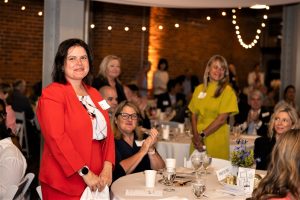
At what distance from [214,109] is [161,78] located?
6.45 metres

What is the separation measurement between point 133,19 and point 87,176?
7.91 meters

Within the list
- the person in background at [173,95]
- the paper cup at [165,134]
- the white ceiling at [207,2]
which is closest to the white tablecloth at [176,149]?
the paper cup at [165,134]

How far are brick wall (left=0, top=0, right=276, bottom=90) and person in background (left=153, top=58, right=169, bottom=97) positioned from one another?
384mm

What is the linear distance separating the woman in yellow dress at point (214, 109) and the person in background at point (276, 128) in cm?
82

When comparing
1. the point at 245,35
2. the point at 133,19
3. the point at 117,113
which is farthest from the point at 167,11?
the point at 117,113

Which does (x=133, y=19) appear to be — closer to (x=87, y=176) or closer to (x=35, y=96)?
(x=35, y=96)

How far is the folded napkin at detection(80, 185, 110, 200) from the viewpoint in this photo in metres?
3.23

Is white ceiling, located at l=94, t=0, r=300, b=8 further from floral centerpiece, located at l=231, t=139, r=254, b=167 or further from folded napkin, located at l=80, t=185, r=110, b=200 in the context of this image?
folded napkin, located at l=80, t=185, r=110, b=200

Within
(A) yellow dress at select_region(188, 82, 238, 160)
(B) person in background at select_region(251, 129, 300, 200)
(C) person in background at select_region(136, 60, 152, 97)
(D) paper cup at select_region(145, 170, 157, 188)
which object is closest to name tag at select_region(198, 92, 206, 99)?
(A) yellow dress at select_region(188, 82, 238, 160)

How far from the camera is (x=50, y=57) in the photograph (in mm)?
6035

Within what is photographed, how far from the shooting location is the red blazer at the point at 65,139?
3.14m

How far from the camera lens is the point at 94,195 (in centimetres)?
327

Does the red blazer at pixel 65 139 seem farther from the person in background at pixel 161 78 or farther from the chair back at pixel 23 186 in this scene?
the person in background at pixel 161 78

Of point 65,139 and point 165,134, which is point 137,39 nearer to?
point 165,134
